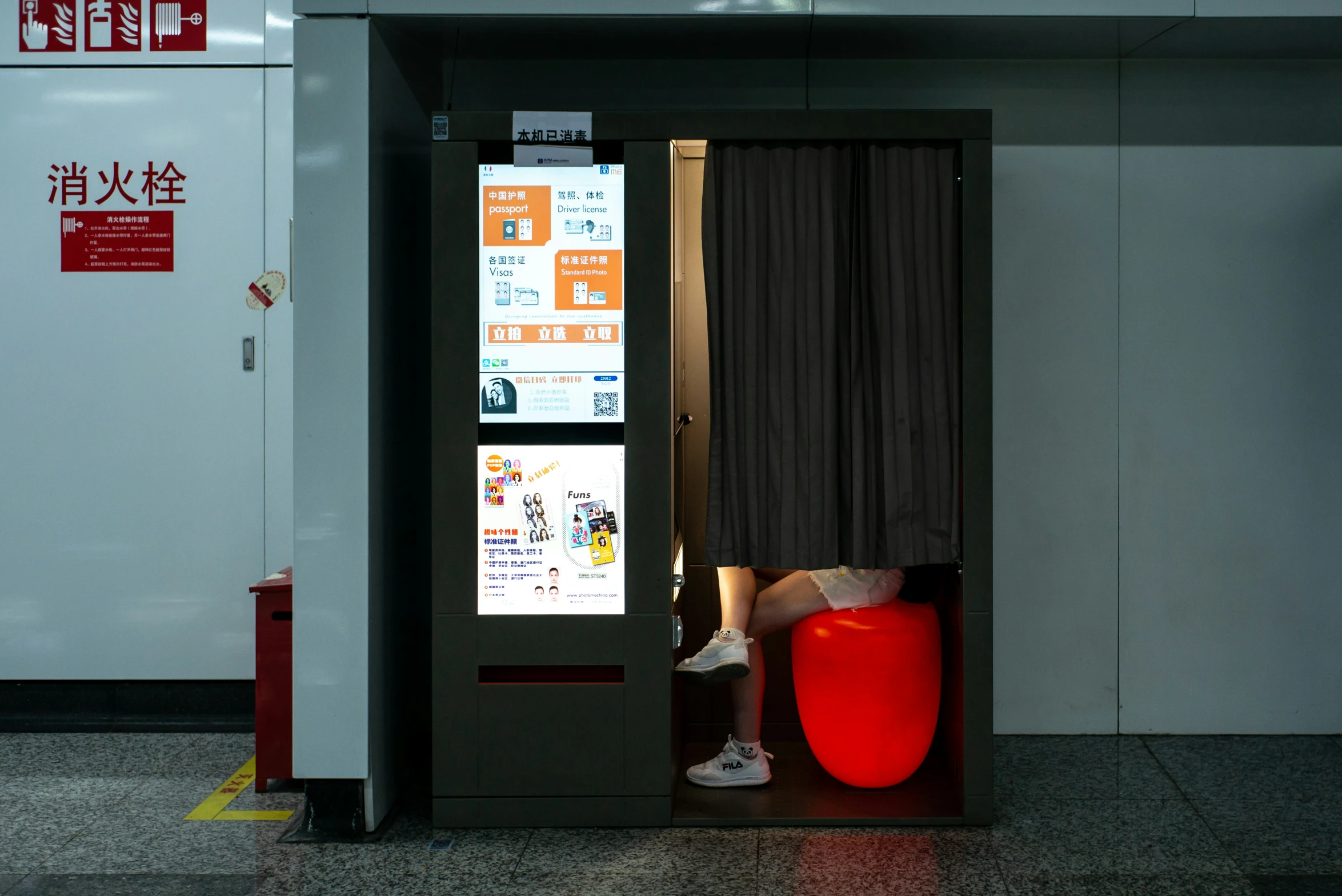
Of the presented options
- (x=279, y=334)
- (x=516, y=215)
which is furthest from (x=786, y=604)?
(x=279, y=334)

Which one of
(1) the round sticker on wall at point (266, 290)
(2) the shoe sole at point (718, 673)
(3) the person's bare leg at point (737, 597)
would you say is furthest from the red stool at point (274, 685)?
(3) the person's bare leg at point (737, 597)

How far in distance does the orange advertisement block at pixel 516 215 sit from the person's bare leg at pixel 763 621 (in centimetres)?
142

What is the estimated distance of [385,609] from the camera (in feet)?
10.7

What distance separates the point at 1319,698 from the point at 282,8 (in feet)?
16.7

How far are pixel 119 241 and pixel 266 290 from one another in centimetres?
66

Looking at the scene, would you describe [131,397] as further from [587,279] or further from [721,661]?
[721,661]

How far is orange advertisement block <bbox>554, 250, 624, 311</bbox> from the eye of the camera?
10.2 ft

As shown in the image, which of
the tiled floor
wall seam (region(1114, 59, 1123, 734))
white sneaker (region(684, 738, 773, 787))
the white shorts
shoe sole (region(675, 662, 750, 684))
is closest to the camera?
the tiled floor

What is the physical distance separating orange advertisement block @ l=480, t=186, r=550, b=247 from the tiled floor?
1.88 meters

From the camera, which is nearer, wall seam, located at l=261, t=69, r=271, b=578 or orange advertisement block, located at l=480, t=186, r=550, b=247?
orange advertisement block, located at l=480, t=186, r=550, b=247

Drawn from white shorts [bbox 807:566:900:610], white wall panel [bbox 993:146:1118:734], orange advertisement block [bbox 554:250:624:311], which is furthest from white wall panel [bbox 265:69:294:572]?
white wall panel [bbox 993:146:1118:734]

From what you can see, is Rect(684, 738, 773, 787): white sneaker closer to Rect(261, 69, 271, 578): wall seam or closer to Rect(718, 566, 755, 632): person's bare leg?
Rect(718, 566, 755, 632): person's bare leg

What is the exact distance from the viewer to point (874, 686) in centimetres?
327

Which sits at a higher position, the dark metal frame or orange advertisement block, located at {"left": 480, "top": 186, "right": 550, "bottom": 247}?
orange advertisement block, located at {"left": 480, "top": 186, "right": 550, "bottom": 247}
